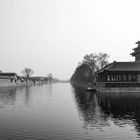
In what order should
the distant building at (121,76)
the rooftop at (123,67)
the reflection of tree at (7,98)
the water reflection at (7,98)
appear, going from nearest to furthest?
the water reflection at (7,98)
the reflection of tree at (7,98)
the distant building at (121,76)
the rooftop at (123,67)

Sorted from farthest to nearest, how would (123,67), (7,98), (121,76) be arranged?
(123,67) < (121,76) < (7,98)

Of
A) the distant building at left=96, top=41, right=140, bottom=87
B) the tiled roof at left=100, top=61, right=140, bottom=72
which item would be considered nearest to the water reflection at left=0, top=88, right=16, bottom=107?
the distant building at left=96, top=41, right=140, bottom=87

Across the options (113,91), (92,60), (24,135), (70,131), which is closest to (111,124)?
(70,131)

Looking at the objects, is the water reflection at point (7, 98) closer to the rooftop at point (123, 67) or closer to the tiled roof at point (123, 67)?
the rooftop at point (123, 67)

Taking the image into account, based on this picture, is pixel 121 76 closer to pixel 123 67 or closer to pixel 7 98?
pixel 123 67

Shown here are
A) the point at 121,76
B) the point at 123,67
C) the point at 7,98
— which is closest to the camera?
the point at 7,98

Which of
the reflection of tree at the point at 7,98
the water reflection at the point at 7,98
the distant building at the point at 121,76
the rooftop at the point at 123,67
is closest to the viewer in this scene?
the water reflection at the point at 7,98

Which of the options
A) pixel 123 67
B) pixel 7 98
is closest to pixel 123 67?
pixel 123 67

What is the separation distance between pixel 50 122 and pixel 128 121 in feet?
26.4

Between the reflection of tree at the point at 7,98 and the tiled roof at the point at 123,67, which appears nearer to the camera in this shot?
the reflection of tree at the point at 7,98

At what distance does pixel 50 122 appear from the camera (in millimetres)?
22469

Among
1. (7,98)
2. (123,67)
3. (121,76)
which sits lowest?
(7,98)

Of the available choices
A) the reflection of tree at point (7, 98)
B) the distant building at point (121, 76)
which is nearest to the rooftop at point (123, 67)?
the distant building at point (121, 76)

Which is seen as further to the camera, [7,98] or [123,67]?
[123,67]
